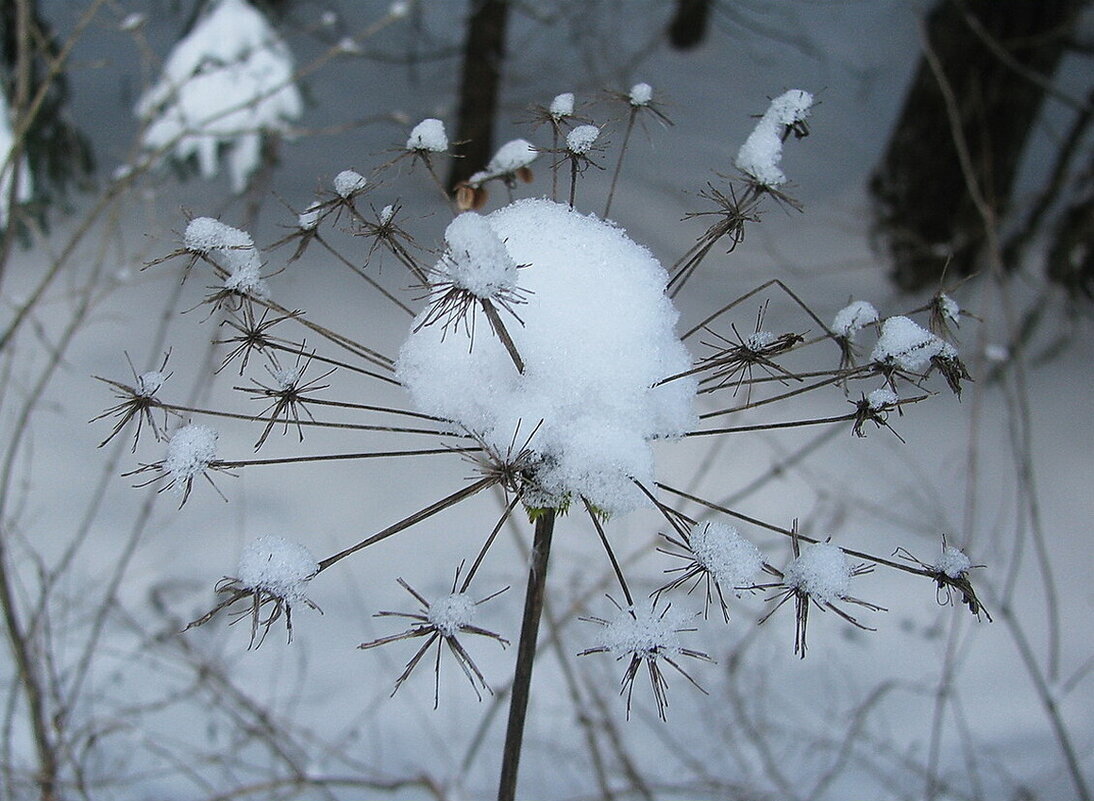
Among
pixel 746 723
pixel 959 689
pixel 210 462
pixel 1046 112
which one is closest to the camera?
pixel 210 462

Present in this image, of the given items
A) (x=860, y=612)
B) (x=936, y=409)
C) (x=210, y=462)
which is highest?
(x=936, y=409)

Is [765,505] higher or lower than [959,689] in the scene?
higher

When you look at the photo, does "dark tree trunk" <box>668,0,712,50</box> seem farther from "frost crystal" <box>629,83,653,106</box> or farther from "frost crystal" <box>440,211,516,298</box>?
"frost crystal" <box>440,211,516,298</box>

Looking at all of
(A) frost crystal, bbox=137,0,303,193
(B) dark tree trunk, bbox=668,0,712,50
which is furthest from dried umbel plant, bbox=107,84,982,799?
(B) dark tree trunk, bbox=668,0,712,50

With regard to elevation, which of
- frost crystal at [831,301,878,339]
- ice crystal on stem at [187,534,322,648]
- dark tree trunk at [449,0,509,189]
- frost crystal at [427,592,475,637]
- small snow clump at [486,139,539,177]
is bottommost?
frost crystal at [427,592,475,637]

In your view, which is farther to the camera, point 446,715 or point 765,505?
point 765,505

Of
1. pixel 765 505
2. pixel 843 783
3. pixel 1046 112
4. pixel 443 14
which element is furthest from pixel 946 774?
pixel 443 14

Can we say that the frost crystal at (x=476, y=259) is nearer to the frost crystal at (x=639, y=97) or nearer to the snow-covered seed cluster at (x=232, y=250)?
the snow-covered seed cluster at (x=232, y=250)

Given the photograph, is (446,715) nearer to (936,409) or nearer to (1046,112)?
(936,409)
